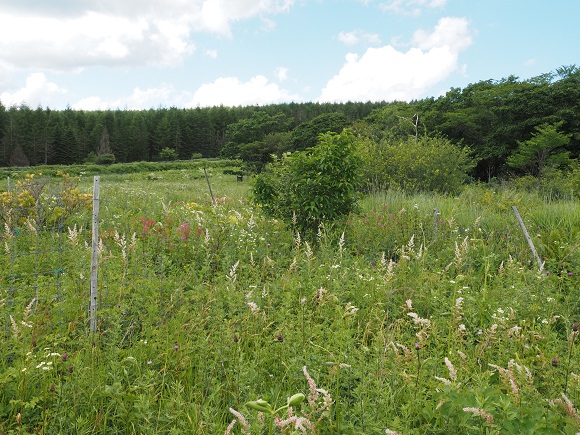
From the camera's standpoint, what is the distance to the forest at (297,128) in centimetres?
3459

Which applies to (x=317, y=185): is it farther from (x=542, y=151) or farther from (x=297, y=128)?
(x=297, y=128)

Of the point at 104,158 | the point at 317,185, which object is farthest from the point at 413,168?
the point at 104,158

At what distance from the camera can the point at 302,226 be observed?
7.96 m

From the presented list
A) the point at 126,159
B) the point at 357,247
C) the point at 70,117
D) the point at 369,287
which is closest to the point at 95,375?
the point at 369,287

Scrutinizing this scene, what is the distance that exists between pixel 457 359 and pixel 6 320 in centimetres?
367

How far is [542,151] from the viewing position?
32312mm

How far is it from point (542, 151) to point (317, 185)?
30879mm

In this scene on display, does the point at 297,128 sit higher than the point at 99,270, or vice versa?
the point at 297,128

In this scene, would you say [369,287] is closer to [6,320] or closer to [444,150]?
[6,320]

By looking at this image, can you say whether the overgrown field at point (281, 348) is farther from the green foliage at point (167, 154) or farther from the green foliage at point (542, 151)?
the green foliage at point (167, 154)

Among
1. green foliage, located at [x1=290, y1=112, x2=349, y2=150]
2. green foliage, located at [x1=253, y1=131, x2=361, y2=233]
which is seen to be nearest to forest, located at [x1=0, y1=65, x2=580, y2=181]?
green foliage, located at [x1=290, y1=112, x2=349, y2=150]

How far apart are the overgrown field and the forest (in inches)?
625

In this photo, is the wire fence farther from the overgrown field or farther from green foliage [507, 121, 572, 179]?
green foliage [507, 121, 572, 179]

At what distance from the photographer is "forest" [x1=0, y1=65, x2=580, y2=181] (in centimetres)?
3459
